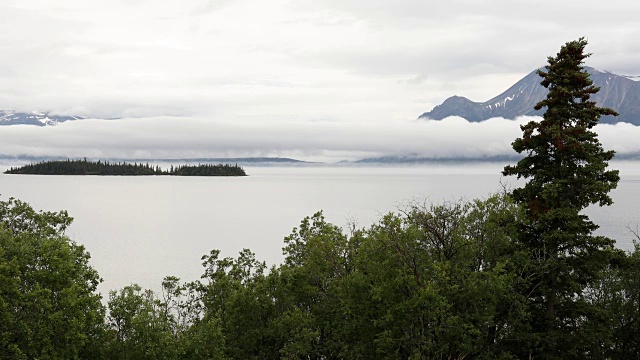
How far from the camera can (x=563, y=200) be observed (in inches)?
1169

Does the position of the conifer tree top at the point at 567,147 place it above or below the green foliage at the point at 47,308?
above

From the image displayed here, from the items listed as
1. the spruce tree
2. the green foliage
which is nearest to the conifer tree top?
the spruce tree

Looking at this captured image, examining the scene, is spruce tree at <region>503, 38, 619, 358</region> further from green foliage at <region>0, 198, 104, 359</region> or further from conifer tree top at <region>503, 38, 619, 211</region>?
green foliage at <region>0, 198, 104, 359</region>

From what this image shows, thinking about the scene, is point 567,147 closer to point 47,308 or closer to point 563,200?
point 563,200

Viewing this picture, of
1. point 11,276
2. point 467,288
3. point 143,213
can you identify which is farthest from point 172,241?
point 467,288

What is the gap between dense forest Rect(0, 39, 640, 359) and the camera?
2584 centimetres

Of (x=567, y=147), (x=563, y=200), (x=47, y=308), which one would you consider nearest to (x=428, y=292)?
(x=563, y=200)

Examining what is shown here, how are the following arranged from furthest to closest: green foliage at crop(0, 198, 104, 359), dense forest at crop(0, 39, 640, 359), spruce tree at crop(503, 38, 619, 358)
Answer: spruce tree at crop(503, 38, 619, 358) < dense forest at crop(0, 39, 640, 359) < green foliage at crop(0, 198, 104, 359)

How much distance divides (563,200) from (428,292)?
11.1 metres

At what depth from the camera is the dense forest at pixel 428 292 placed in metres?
25.8

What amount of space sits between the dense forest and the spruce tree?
0.08 m

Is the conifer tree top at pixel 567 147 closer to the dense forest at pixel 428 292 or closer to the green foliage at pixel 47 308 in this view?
the dense forest at pixel 428 292

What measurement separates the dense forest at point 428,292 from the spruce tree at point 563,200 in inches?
3.3

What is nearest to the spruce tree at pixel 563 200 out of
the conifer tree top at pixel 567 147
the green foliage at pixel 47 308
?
the conifer tree top at pixel 567 147
